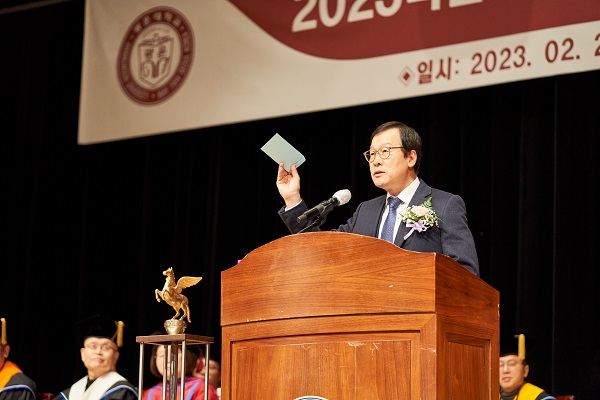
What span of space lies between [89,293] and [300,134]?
6.28 feet

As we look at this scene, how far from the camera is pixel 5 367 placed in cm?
609

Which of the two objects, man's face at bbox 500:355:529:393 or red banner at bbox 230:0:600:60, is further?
man's face at bbox 500:355:529:393

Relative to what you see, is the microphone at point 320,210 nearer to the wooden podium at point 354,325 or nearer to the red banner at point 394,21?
the wooden podium at point 354,325

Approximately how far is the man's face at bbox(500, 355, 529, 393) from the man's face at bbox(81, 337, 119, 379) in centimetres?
240

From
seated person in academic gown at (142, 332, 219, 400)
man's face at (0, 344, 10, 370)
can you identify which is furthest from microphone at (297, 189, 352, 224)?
man's face at (0, 344, 10, 370)

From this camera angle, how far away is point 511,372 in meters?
5.05

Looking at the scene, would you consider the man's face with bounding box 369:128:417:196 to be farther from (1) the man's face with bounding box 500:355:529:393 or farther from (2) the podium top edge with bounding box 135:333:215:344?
(1) the man's face with bounding box 500:355:529:393

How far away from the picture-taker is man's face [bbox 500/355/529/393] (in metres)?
5.02

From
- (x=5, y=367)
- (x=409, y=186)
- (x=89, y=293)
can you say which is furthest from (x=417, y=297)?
(x=89, y=293)

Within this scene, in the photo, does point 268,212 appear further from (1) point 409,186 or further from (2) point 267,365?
(2) point 267,365

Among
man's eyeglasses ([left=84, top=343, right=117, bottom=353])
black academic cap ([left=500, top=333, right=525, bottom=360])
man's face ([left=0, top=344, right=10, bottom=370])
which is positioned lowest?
man's face ([left=0, top=344, right=10, bottom=370])

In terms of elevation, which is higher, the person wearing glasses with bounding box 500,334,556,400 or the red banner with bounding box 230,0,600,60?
the red banner with bounding box 230,0,600,60

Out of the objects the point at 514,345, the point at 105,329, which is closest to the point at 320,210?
the point at 514,345

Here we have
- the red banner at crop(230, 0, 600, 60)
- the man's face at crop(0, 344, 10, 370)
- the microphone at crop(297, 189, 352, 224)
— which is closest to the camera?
the microphone at crop(297, 189, 352, 224)
